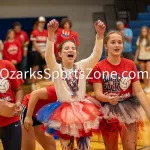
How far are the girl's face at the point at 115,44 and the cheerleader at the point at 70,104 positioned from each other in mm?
132

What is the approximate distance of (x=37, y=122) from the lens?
4.43 metres

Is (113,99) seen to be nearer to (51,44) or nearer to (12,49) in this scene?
(51,44)

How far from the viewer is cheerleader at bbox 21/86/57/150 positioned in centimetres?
391

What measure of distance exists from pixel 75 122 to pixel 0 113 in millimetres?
668

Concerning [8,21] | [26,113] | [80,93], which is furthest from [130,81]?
[8,21]

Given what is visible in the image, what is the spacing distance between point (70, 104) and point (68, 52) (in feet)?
1.58

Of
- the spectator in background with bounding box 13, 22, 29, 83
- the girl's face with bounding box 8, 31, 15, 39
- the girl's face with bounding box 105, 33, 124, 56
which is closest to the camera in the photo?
the girl's face with bounding box 105, 33, 124, 56

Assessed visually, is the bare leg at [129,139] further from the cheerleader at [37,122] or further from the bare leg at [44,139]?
the bare leg at [44,139]

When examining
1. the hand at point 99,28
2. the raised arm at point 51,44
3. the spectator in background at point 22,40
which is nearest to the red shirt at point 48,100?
the raised arm at point 51,44

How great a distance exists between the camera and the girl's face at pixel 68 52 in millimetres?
3830

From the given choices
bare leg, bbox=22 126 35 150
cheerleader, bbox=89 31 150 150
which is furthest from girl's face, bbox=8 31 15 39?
cheerleader, bbox=89 31 150 150

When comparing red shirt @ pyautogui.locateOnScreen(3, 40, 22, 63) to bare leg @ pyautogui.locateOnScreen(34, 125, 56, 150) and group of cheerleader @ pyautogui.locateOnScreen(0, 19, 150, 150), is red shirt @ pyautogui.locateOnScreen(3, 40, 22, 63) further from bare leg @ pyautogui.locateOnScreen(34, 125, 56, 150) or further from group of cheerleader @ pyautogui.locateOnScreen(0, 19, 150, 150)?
group of cheerleader @ pyautogui.locateOnScreen(0, 19, 150, 150)

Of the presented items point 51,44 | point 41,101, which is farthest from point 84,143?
point 51,44

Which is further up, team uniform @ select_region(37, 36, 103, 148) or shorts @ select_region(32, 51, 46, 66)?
shorts @ select_region(32, 51, 46, 66)
